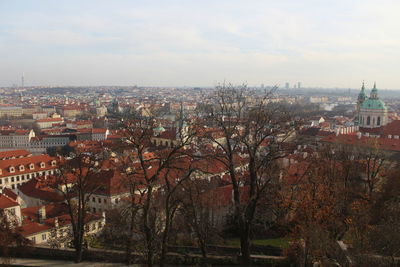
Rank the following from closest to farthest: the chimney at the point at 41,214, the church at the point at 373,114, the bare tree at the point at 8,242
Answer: the bare tree at the point at 8,242 < the chimney at the point at 41,214 < the church at the point at 373,114

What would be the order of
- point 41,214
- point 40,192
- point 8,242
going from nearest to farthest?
point 8,242
point 41,214
point 40,192

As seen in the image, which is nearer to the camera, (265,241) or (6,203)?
(265,241)

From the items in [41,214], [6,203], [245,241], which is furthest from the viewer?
[6,203]

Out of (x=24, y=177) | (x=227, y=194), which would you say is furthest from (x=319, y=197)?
(x=24, y=177)

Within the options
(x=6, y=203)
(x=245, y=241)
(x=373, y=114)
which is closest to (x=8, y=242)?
(x=245, y=241)

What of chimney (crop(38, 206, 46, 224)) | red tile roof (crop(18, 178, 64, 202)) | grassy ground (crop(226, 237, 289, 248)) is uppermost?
grassy ground (crop(226, 237, 289, 248))

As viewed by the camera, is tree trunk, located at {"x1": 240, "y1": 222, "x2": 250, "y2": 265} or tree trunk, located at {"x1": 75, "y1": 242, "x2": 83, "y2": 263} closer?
tree trunk, located at {"x1": 240, "y1": 222, "x2": 250, "y2": 265}

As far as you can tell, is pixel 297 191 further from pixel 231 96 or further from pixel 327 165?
pixel 231 96

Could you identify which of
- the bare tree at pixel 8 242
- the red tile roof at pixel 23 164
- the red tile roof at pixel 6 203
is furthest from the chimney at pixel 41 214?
the red tile roof at pixel 23 164

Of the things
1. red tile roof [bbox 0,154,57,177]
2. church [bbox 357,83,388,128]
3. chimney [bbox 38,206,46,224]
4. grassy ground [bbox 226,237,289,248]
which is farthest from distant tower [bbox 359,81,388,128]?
chimney [bbox 38,206,46,224]

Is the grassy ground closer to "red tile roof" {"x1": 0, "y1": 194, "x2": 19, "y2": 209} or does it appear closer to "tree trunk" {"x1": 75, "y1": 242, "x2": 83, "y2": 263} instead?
"tree trunk" {"x1": 75, "y1": 242, "x2": 83, "y2": 263}

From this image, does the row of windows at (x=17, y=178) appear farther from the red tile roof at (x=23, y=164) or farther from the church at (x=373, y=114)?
the church at (x=373, y=114)

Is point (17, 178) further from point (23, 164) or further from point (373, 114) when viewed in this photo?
point (373, 114)
